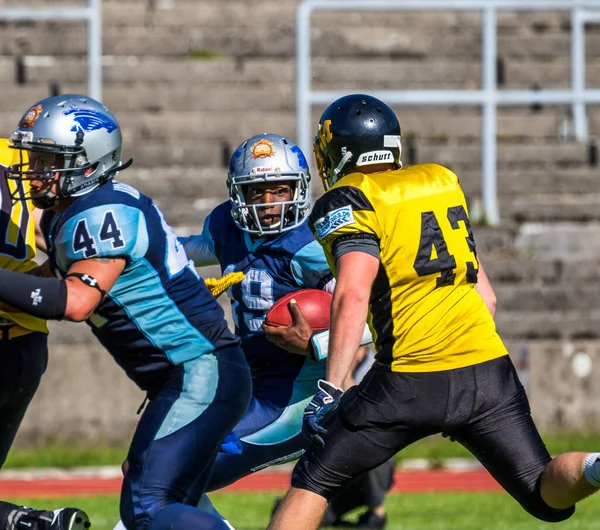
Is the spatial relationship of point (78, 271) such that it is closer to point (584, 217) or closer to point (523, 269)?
point (523, 269)

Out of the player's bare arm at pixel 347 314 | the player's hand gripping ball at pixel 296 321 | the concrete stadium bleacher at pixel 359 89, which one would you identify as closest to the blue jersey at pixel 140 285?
the player's hand gripping ball at pixel 296 321

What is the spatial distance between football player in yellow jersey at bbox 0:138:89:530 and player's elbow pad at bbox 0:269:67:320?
31.5 inches

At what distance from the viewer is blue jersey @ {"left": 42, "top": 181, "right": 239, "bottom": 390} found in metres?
4.36

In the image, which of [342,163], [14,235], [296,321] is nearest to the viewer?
[342,163]

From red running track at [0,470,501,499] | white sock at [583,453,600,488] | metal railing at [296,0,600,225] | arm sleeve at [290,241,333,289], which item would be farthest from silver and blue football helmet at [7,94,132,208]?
metal railing at [296,0,600,225]

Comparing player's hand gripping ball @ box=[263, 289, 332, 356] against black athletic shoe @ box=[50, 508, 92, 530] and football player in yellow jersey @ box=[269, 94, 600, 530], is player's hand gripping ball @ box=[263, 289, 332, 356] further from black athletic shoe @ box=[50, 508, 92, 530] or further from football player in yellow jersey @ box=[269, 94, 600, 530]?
black athletic shoe @ box=[50, 508, 92, 530]

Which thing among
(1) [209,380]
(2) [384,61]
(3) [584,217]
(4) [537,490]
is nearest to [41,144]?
(1) [209,380]

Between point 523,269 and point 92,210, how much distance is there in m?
7.01

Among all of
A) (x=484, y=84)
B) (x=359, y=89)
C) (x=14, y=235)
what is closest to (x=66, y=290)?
(x=14, y=235)

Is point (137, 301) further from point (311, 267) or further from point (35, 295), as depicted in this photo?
point (311, 267)

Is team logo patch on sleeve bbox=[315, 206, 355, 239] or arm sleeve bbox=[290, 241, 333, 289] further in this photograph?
arm sleeve bbox=[290, 241, 333, 289]

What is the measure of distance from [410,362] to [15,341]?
180cm

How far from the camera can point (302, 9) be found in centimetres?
1052

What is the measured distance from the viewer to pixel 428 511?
25.3 ft
